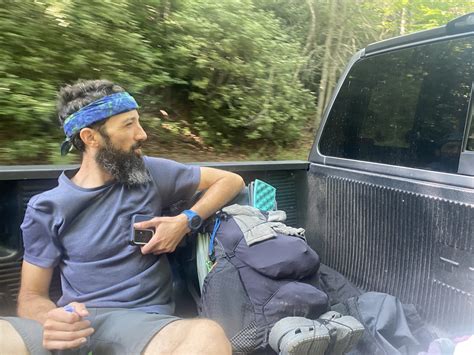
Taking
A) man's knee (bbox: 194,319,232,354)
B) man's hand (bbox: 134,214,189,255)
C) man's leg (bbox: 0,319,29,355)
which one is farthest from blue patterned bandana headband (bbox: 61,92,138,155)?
man's knee (bbox: 194,319,232,354)

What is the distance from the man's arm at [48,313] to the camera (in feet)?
5.13

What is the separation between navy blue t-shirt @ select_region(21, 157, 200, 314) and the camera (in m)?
1.85

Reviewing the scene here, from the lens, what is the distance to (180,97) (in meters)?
4.54

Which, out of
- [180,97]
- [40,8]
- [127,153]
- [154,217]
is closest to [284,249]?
[154,217]

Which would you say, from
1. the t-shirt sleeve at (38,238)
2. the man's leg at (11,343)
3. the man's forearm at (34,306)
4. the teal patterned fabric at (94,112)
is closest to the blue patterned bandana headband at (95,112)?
the teal patterned fabric at (94,112)

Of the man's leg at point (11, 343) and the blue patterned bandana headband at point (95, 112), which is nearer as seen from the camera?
the man's leg at point (11, 343)

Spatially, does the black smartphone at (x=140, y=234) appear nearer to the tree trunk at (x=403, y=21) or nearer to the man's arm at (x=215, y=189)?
the man's arm at (x=215, y=189)

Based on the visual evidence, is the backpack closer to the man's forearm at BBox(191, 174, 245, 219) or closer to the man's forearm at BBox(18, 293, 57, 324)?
the man's forearm at BBox(191, 174, 245, 219)

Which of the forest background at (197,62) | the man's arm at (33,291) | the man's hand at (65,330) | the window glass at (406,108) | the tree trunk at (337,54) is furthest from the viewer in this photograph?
the tree trunk at (337,54)

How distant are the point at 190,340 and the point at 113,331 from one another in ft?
1.06

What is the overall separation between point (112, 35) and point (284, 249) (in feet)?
8.36

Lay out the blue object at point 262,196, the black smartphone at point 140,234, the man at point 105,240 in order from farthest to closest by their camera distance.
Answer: the blue object at point 262,196 → the black smartphone at point 140,234 → the man at point 105,240

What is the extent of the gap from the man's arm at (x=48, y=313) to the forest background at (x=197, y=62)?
97 centimetres

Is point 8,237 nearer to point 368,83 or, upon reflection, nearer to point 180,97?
point 368,83
